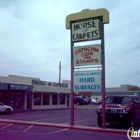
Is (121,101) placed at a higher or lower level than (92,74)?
lower

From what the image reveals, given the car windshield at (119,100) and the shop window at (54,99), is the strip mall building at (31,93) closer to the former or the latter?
the shop window at (54,99)

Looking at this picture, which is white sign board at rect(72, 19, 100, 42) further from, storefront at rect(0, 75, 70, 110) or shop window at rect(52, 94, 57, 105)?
shop window at rect(52, 94, 57, 105)

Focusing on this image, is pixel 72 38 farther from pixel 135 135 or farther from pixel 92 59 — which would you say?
pixel 135 135

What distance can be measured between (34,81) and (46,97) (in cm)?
424

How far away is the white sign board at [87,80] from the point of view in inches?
613

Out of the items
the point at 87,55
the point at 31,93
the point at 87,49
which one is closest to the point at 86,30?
the point at 87,49

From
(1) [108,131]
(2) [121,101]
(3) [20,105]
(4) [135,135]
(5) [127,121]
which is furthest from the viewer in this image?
(3) [20,105]

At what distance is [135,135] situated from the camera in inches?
496

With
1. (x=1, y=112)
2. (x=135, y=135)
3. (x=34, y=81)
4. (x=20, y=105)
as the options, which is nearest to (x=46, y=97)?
(x=34, y=81)

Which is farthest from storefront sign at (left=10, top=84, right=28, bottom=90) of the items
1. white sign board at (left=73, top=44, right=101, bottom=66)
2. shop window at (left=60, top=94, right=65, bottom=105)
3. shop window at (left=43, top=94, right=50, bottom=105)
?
white sign board at (left=73, top=44, right=101, bottom=66)

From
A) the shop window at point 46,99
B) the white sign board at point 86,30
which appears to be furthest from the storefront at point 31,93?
the white sign board at point 86,30

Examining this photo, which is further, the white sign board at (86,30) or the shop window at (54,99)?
the shop window at (54,99)

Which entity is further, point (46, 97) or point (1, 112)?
point (46, 97)

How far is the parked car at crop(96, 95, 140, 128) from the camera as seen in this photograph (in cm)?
1524
